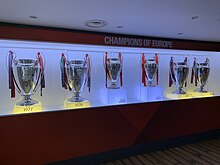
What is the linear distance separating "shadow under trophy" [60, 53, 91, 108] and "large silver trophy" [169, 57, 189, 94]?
1282mm

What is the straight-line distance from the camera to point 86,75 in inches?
81.3

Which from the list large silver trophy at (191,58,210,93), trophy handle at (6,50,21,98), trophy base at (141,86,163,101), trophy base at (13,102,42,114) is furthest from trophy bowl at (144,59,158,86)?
trophy handle at (6,50,21,98)

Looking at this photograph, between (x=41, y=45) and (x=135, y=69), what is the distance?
1.22 metres

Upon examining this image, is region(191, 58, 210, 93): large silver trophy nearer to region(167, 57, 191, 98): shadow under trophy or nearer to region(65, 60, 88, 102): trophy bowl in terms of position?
region(167, 57, 191, 98): shadow under trophy

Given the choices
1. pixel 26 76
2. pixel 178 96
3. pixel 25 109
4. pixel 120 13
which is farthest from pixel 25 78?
pixel 178 96

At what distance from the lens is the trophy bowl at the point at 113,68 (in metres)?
2.16

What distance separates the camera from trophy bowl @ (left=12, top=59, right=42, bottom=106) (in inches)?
67.9

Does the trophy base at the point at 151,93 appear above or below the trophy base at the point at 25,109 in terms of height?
above

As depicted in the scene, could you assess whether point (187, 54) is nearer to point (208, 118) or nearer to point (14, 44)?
point (208, 118)

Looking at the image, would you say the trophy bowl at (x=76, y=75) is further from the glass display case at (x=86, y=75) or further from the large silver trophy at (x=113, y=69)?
the large silver trophy at (x=113, y=69)

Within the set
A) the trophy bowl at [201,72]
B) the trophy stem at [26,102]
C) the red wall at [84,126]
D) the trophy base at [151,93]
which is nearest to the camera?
the red wall at [84,126]

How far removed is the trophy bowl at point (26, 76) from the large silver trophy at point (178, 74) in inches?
70.4

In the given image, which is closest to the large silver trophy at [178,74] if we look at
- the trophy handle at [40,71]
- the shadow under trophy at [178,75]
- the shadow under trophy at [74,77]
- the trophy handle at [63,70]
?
the shadow under trophy at [178,75]

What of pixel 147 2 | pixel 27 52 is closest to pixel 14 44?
pixel 27 52
